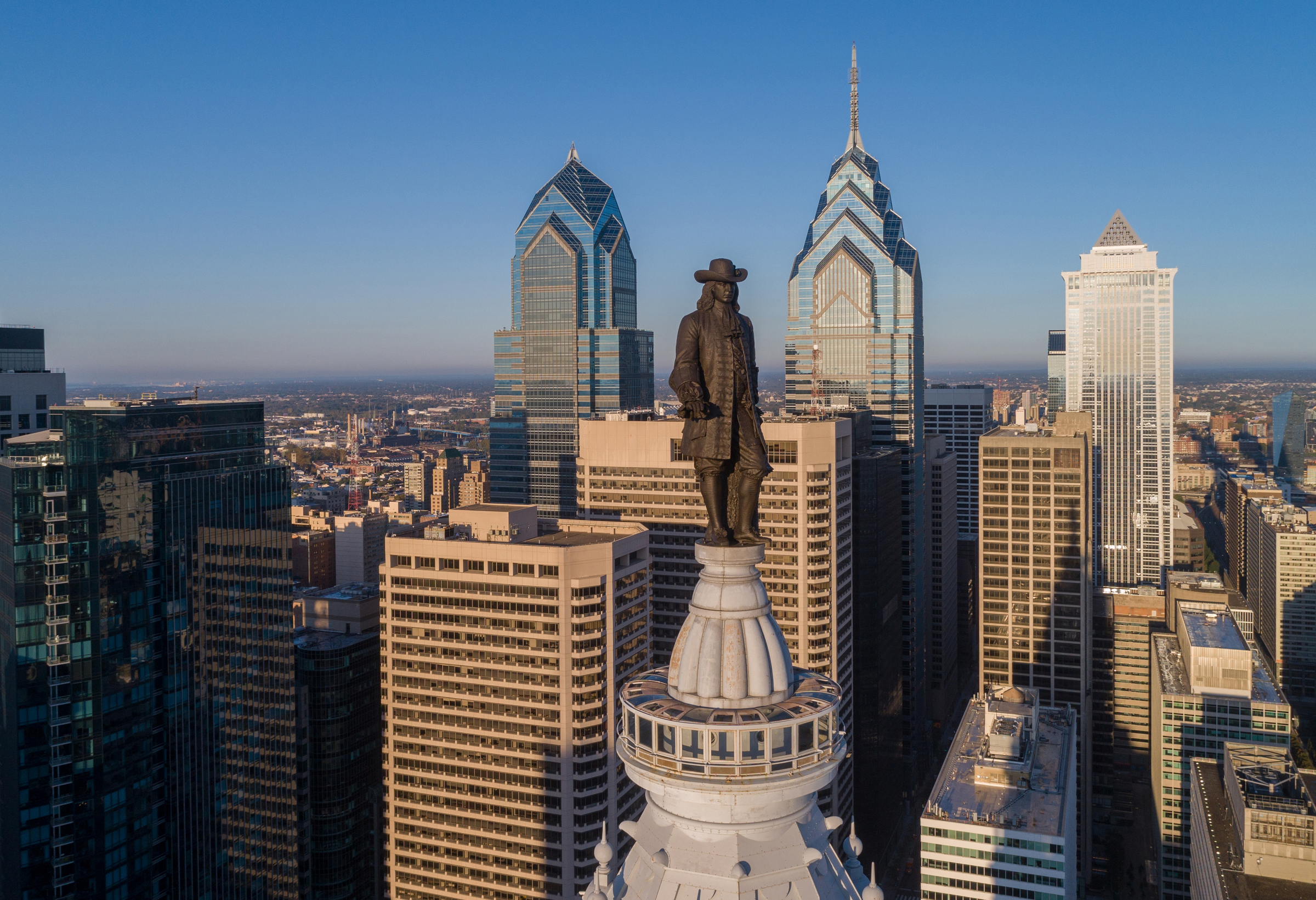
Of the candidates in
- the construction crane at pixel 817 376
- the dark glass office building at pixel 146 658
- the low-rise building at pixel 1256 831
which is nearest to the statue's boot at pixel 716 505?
the dark glass office building at pixel 146 658

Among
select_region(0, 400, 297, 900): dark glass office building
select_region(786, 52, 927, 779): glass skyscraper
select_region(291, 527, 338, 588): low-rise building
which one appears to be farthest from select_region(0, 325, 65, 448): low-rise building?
select_region(786, 52, 927, 779): glass skyscraper

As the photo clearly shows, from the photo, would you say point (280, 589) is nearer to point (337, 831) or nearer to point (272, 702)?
point (272, 702)

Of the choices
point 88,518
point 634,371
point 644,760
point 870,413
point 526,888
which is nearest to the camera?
point 644,760

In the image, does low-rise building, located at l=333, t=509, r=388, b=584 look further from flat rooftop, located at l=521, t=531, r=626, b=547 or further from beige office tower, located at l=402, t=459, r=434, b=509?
flat rooftop, located at l=521, t=531, r=626, b=547

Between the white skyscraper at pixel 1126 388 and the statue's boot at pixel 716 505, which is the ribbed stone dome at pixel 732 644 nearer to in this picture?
the statue's boot at pixel 716 505

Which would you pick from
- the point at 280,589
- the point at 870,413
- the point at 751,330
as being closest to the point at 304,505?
the point at 870,413

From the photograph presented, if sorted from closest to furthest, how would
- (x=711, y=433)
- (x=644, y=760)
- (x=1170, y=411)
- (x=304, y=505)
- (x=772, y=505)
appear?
1. (x=644, y=760)
2. (x=711, y=433)
3. (x=772, y=505)
4. (x=304, y=505)
5. (x=1170, y=411)

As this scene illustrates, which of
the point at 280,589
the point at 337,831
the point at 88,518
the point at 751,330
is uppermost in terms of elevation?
the point at 751,330

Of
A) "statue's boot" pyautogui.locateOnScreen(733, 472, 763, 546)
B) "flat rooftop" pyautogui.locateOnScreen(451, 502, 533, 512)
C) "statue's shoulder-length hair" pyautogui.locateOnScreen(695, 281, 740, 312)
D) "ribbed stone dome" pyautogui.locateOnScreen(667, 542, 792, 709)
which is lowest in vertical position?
"flat rooftop" pyautogui.locateOnScreen(451, 502, 533, 512)
